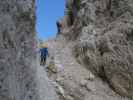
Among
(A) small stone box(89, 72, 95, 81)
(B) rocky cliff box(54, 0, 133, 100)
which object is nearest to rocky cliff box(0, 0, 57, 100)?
(A) small stone box(89, 72, 95, 81)

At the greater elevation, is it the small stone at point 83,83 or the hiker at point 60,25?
the hiker at point 60,25

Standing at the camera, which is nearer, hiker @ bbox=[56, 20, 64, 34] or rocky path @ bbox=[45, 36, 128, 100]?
rocky path @ bbox=[45, 36, 128, 100]

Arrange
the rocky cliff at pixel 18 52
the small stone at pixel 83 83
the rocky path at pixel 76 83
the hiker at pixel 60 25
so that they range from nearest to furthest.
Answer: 1. the rocky cliff at pixel 18 52
2. the rocky path at pixel 76 83
3. the small stone at pixel 83 83
4. the hiker at pixel 60 25

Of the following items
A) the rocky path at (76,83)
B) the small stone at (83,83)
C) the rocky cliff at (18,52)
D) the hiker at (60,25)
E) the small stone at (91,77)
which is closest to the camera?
the rocky cliff at (18,52)

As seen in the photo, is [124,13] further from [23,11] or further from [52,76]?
[23,11]

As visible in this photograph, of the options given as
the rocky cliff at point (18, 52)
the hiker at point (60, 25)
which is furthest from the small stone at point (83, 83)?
the hiker at point (60, 25)

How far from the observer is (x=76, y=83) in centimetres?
948

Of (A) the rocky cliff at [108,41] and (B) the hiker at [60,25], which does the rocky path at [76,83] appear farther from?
(B) the hiker at [60,25]

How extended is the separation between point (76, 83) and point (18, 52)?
224 inches

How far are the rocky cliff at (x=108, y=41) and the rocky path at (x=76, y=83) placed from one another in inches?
15.5

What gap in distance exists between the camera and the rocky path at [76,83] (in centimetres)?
886

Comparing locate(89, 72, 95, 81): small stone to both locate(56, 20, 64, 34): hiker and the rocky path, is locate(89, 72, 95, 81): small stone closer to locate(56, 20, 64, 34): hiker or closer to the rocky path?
the rocky path

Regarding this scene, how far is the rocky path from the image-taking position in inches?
349

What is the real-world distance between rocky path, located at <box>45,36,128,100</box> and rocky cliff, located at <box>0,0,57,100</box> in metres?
4.49
